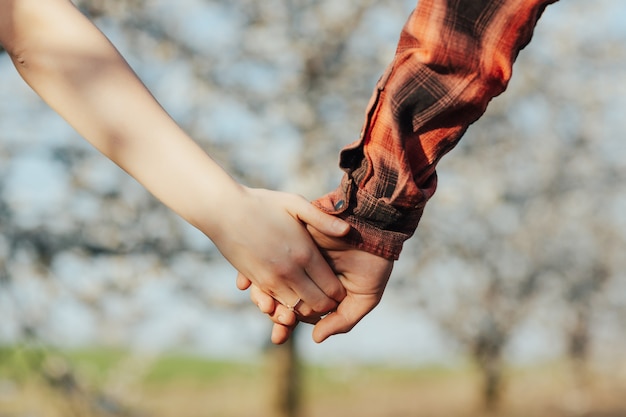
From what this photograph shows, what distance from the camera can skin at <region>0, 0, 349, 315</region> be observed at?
1.25 m

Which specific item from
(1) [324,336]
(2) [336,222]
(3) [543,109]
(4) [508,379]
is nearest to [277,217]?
(2) [336,222]

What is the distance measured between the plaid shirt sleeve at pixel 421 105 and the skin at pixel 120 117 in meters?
0.19

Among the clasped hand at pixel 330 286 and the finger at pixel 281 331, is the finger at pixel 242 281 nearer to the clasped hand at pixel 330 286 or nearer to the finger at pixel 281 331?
the clasped hand at pixel 330 286

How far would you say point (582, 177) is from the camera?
7414 millimetres

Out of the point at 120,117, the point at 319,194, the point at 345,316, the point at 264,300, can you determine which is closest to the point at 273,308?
the point at 264,300

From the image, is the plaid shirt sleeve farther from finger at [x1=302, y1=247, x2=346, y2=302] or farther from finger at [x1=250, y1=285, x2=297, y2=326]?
finger at [x1=250, y1=285, x2=297, y2=326]

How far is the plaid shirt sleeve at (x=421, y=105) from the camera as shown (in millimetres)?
1212

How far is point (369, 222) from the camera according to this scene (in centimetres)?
140

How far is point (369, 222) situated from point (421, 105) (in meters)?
0.24

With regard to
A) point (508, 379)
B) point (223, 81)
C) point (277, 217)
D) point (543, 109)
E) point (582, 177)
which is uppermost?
point (277, 217)

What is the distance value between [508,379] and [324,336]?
25.2ft

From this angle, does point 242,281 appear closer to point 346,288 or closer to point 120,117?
point 346,288

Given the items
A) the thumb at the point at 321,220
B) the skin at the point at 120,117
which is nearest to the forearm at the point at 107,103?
the skin at the point at 120,117

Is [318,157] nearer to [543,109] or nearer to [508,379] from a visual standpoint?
[543,109]
